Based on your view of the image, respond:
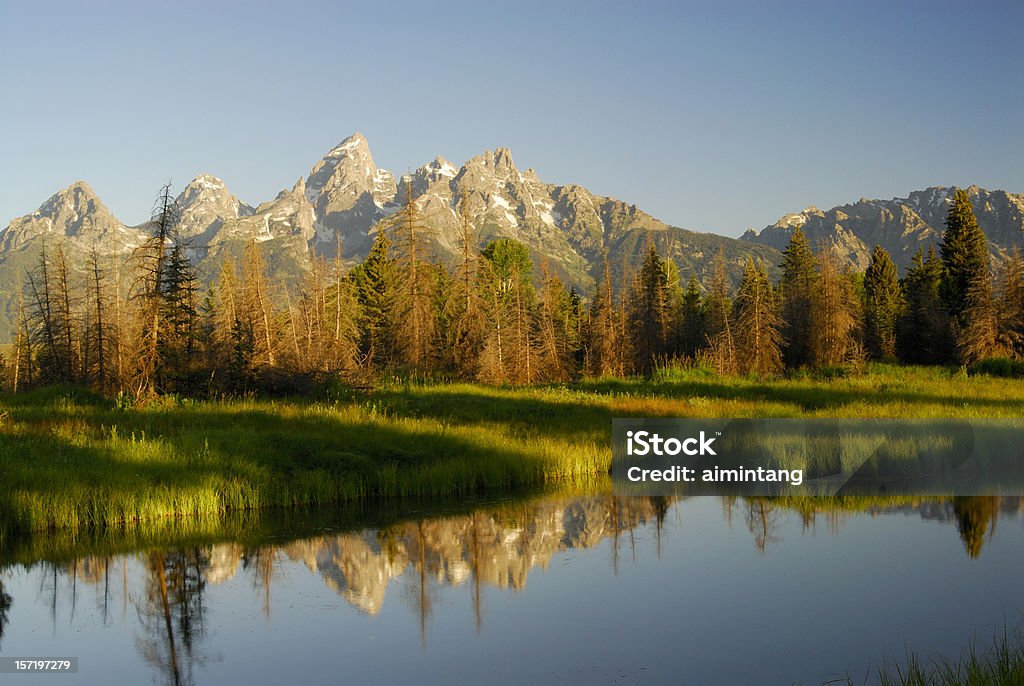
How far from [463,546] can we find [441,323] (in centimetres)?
4016

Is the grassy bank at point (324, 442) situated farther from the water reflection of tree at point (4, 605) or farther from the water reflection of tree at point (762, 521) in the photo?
the water reflection of tree at point (762, 521)

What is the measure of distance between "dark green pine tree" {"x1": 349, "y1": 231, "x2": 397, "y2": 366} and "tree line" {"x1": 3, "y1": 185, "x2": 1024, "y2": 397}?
170 mm

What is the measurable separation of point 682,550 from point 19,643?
38.5 ft

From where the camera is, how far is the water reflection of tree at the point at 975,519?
18156 millimetres

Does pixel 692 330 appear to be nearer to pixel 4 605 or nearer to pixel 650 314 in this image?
pixel 650 314

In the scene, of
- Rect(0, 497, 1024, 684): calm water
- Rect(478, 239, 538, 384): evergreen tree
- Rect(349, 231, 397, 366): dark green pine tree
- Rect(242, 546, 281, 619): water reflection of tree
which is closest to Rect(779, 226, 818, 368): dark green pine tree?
Rect(478, 239, 538, 384): evergreen tree

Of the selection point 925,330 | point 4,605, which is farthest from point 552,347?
point 4,605

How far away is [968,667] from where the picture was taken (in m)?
9.54

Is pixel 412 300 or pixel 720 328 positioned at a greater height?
pixel 412 300

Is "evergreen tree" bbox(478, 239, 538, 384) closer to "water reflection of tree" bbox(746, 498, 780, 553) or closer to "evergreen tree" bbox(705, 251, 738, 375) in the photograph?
"evergreen tree" bbox(705, 251, 738, 375)

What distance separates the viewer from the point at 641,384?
42375 mm

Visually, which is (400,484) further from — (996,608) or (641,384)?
(641,384)

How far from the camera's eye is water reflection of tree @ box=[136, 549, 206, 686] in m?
12.4

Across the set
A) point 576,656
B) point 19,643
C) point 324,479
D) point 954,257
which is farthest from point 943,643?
point 954,257
